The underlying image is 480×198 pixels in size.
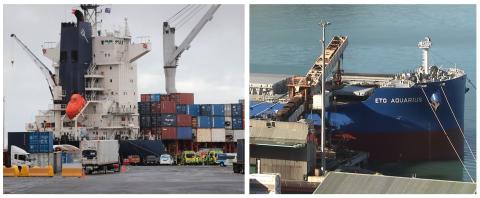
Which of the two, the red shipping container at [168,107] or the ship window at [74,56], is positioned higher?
the ship window at [74,56]

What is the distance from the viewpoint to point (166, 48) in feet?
59.5

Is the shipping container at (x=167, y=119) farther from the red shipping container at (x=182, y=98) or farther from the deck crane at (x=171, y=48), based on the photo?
the deck crane at (x=171, y=48)

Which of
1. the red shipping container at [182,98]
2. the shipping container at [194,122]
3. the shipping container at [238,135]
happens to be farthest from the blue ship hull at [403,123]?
the shipping container at [194,122]

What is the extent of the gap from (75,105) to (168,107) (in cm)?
277

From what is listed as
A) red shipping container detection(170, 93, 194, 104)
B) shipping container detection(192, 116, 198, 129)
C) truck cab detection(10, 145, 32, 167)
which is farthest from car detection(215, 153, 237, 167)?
truck cab detection(10, 145, 32, 167)

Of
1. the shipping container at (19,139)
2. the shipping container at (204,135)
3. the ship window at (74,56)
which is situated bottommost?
the shipping container at (204,135)

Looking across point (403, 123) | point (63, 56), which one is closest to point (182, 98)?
point (63, 56)

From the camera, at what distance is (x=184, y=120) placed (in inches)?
957

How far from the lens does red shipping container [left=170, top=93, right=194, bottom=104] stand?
19.7 m

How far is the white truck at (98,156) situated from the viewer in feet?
66.5

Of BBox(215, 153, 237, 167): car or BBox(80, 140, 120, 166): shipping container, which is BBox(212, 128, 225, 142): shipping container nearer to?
BBox(215, 153, 237, 167): car

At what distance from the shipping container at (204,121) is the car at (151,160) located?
61.7 inches

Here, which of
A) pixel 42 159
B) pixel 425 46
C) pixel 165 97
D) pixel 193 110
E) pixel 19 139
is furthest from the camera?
pixel 193 110

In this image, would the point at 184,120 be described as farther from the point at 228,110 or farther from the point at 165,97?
the point at 165,97
